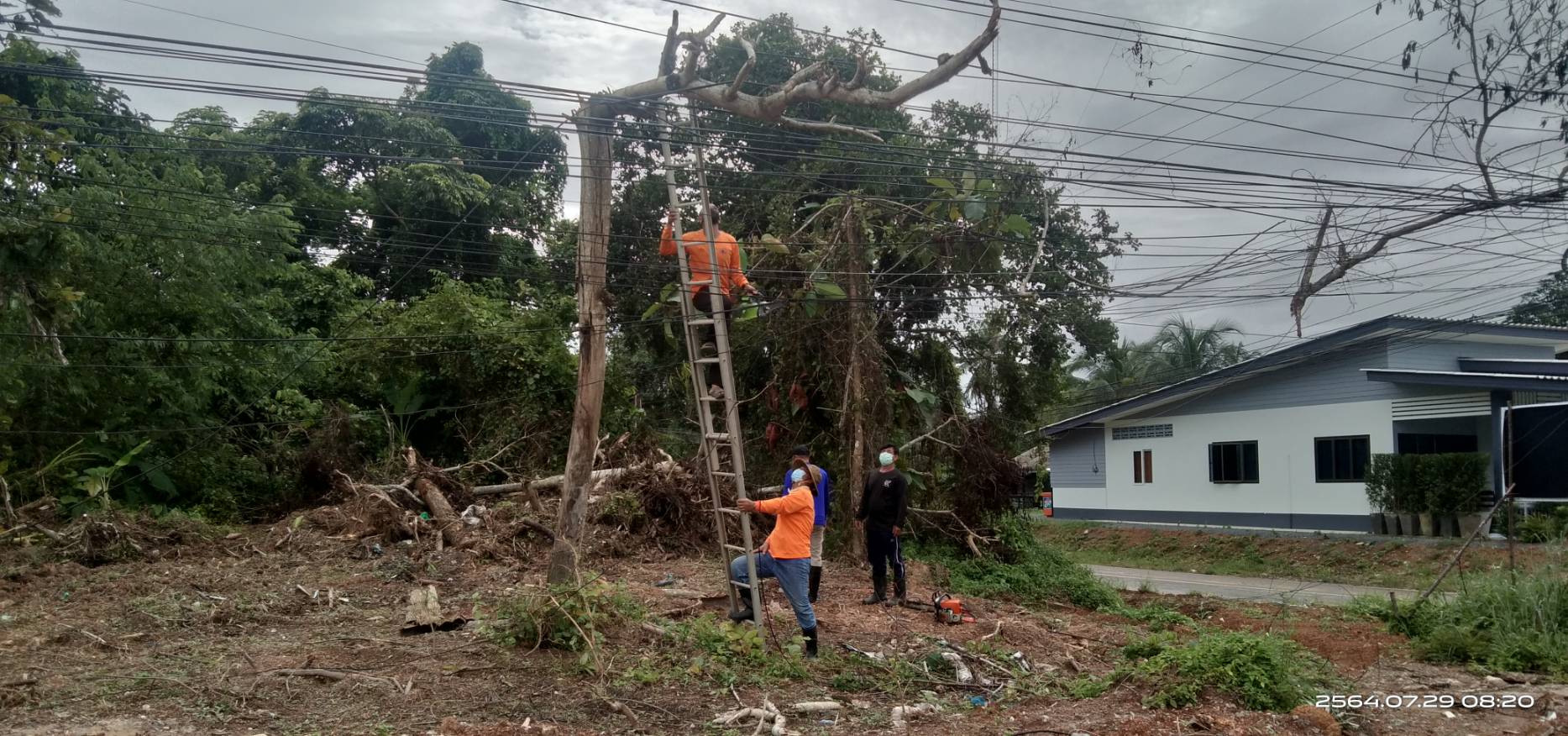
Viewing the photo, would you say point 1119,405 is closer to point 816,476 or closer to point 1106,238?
point 1106,238

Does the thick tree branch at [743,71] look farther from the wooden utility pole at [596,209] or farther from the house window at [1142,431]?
the house window at [1142,431]

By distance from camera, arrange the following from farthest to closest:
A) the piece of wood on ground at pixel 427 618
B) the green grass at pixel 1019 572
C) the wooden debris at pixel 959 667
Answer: the green grass at pixel 1019 572 → the piece of wood on ground at pixel 427 618 → the wooden debris at pixel 959 667

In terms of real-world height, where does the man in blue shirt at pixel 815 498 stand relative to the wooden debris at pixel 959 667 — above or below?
above

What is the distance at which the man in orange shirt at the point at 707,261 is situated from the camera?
8.95 metres

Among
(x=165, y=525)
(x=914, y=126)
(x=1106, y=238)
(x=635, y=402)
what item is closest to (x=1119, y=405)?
(x=1106, y=238)

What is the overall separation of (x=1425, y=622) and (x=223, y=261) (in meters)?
15.7

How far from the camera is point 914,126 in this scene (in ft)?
68.3

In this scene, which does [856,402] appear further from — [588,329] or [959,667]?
[959,667]

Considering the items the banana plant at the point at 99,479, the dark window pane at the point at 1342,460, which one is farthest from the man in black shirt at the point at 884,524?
the dark window pane at the point at 1342,460

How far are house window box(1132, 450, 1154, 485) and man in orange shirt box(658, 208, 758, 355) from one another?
21.2m

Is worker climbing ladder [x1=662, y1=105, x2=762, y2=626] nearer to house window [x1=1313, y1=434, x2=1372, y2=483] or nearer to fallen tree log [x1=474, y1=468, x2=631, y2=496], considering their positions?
fallen tree log [x1=474, y1=468, x2=631, y2=496]

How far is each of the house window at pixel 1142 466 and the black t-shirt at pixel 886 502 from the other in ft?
60.5

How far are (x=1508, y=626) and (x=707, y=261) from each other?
7.86 meters

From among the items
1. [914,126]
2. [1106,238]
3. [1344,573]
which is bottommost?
[1344,573]
